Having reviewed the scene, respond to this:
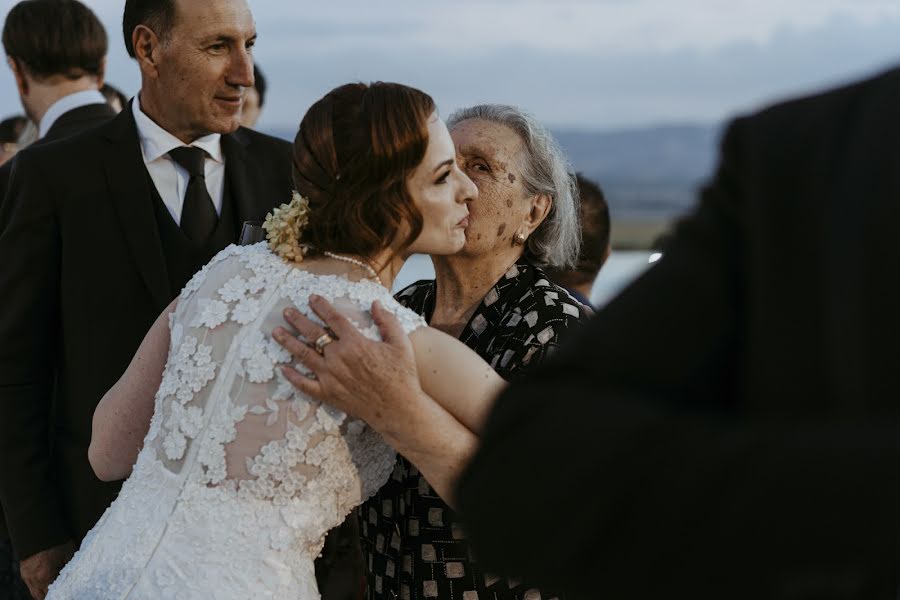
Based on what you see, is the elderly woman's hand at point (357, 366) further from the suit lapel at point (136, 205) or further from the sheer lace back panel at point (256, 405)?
the suit lapel at point (136, 205)

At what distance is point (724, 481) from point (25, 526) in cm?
266

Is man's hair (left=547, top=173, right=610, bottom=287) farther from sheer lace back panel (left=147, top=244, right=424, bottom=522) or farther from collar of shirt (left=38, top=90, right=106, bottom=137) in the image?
sheer lace back panel (left=147, top=244, right=424, bottom=522)

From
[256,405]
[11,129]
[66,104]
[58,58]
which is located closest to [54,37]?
[58,58]

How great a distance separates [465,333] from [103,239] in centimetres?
102

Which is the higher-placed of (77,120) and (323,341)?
(323,341)

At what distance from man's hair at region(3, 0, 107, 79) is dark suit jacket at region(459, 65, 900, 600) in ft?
11.6

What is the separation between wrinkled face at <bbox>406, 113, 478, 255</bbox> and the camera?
2.24 m

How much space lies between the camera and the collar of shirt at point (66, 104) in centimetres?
398

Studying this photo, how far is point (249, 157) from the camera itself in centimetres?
334

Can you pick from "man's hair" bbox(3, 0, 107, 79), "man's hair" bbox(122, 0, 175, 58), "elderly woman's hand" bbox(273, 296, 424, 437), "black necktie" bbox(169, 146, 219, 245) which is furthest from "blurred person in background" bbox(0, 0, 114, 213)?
"elderly woman's hand" bbox(273, 296, 424, 437)

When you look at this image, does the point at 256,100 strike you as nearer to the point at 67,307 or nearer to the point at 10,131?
the point at 10,131

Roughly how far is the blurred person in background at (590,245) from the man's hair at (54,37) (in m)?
1.80

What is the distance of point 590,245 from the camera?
13.8 ft

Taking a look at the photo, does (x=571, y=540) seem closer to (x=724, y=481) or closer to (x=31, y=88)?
(x=724, y=481)
